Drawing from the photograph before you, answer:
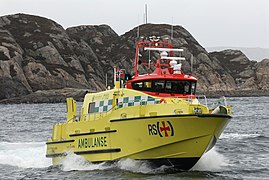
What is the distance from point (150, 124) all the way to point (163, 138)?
0.64 m

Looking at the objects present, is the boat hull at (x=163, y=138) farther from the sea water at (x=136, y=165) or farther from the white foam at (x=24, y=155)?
the white foam at (x=24, y=155)

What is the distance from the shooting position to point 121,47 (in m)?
145

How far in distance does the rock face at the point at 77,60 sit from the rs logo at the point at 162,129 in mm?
82973

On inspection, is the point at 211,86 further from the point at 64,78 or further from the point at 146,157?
the point at 146,157

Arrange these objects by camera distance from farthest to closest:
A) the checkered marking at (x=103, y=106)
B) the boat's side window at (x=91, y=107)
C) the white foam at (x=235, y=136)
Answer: the white foam at (x=235, y=136)
the boat's side window at (x=91, y=107)
the checkered marking at (x=103, y=106)

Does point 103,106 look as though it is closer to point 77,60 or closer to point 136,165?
point 136,165

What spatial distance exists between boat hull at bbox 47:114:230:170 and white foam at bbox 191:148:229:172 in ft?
3.76

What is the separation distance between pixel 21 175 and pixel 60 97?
77548 millimetres

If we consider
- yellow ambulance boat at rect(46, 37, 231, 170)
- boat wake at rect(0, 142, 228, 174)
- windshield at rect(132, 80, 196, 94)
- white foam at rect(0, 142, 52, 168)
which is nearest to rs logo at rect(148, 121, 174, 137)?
yellow ambulance boat at rect(46, 37, 231, 170)

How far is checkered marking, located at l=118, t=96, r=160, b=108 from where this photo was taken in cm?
1809

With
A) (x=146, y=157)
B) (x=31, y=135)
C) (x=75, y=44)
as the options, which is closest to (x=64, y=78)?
(x=75, y=44)

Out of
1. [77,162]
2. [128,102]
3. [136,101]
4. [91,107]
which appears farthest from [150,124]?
[91,107]

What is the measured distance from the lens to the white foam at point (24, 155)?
899 inches

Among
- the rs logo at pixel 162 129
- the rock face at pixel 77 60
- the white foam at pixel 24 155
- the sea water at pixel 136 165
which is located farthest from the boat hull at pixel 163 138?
the rock face at pixel 77 60
